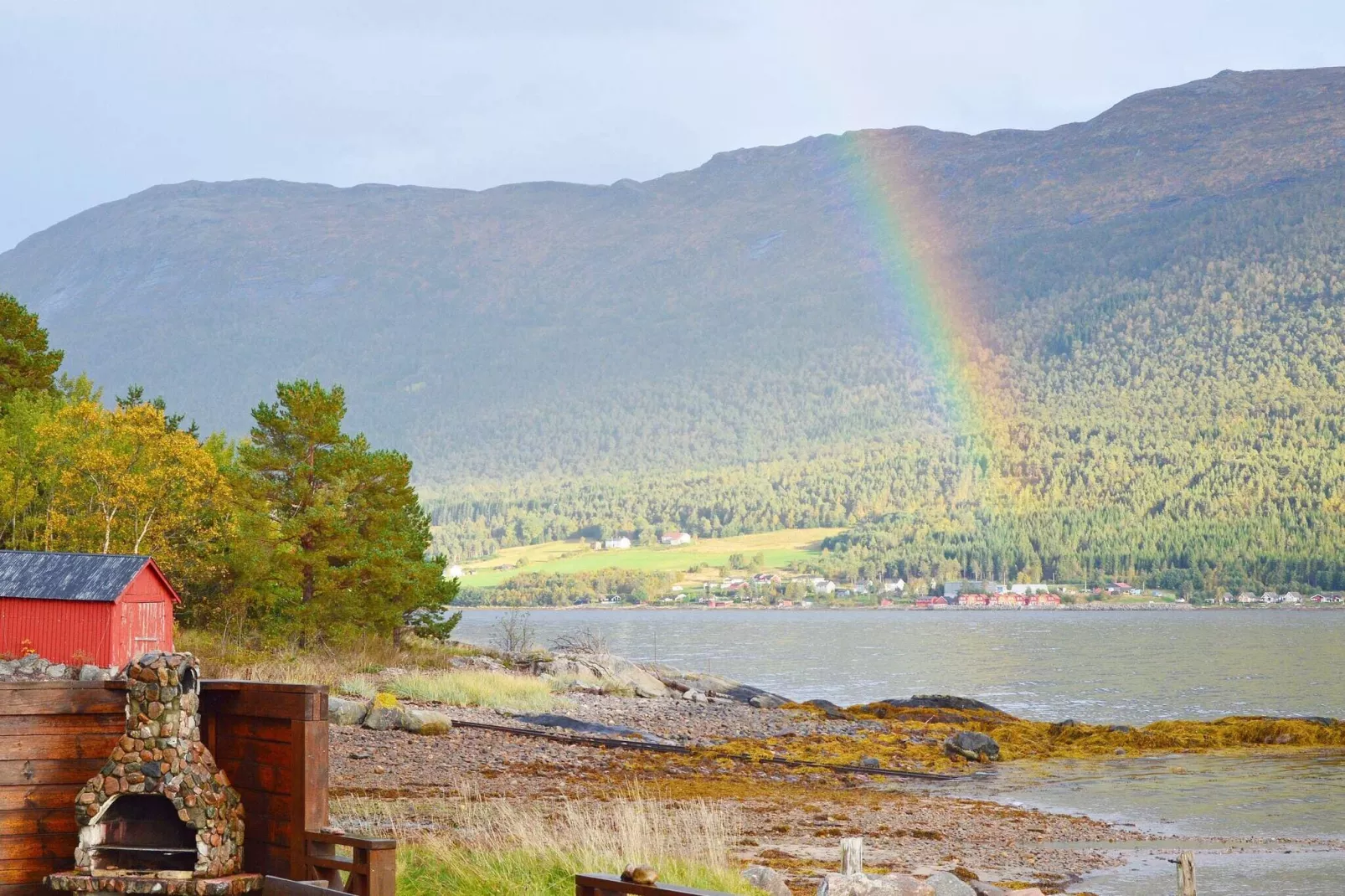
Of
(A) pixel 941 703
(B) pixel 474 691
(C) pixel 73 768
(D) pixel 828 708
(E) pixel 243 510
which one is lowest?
(D) pixel 828 708

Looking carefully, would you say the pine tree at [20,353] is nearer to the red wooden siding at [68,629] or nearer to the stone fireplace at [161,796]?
the red wooden siding at [68,629]

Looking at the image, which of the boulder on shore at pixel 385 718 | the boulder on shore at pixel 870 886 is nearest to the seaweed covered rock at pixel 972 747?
the boulder on shore at pixel 385 718

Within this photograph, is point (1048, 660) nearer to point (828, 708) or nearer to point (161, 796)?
point (828, 708)

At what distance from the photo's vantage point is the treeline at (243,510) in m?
37.8

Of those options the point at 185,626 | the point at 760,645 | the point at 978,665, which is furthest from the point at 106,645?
the point at 760,645

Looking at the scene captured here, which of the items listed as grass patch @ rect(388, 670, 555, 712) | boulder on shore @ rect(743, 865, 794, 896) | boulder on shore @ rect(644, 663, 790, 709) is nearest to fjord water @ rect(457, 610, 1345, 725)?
boulder on shore @ rect(644, 663, 790, 709)

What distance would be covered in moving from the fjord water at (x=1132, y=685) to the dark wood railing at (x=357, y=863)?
11.3 metres

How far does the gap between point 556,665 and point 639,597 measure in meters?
156

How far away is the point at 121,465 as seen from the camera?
129 feet

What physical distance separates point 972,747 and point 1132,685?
3248 centimetres

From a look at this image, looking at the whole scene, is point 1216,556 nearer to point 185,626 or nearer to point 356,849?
point 185,626

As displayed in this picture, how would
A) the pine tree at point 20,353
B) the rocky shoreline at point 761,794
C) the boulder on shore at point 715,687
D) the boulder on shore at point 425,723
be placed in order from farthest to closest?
1. the boulder on shore at point 715,687
2. the pine tree at point 20,353
3. the boulder on shore at point 425,723
4. the rocky shoreline at point 761,794

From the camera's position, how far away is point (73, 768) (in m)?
7.89

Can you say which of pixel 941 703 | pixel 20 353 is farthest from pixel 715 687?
pixel 20 353
